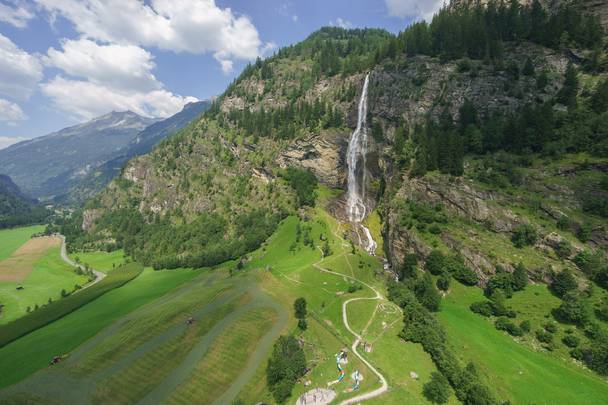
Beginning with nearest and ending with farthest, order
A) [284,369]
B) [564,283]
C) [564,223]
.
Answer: [284,369] < [564,283] < [564,223]

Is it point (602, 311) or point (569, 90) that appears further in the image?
point (569, 90)

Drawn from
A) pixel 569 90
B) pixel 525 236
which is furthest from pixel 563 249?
pixel 569 90

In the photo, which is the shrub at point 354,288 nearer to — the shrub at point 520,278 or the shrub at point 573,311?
the shrub at point 520,278

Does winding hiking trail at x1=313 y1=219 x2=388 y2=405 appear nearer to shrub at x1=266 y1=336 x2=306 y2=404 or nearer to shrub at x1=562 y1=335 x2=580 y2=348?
shrub at x1=266 y1=336 x2=306 y2=404

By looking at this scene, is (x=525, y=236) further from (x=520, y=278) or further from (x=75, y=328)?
(x=75, y=328)

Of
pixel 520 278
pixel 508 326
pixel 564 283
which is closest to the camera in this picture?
pixel 508 326

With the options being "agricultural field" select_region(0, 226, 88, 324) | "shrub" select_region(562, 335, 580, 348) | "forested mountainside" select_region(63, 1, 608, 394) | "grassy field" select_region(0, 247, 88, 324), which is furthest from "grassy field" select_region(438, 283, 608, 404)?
"agricultural field" select_region(0, 226, 88, 324)
